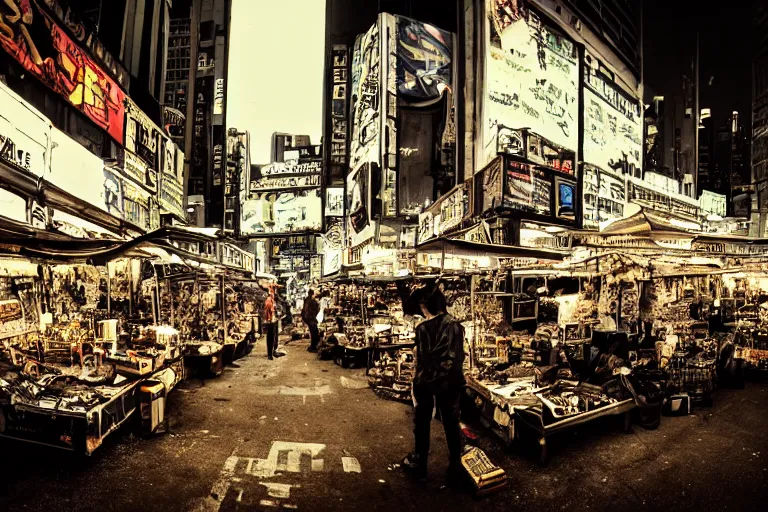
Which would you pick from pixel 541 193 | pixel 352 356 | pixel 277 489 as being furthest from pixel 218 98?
pixel 277 489

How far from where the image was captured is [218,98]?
41719 millimetres

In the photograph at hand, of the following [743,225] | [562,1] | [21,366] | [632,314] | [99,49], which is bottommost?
[21,366]

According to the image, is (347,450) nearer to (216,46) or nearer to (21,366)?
(21,366)

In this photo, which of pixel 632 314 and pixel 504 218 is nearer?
pixel 632 314

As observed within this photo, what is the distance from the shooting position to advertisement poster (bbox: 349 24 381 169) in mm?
26938

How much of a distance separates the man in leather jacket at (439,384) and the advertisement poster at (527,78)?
18.7 metres

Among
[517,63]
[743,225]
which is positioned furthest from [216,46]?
[743,225]

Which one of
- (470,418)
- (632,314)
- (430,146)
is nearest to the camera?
(470,418)

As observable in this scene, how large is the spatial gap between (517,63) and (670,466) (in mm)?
23715

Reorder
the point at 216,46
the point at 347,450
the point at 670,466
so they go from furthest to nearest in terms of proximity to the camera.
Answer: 1. the point at 216,46
2. the point at 347,450
3. the point at 670,466

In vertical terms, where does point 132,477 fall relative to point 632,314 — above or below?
below

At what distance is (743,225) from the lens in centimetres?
3938

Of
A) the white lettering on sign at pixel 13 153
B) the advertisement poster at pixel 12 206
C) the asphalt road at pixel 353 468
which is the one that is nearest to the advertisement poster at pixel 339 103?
the white lettering on sign at pixel 13 153

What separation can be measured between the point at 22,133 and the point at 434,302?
11374 mm
